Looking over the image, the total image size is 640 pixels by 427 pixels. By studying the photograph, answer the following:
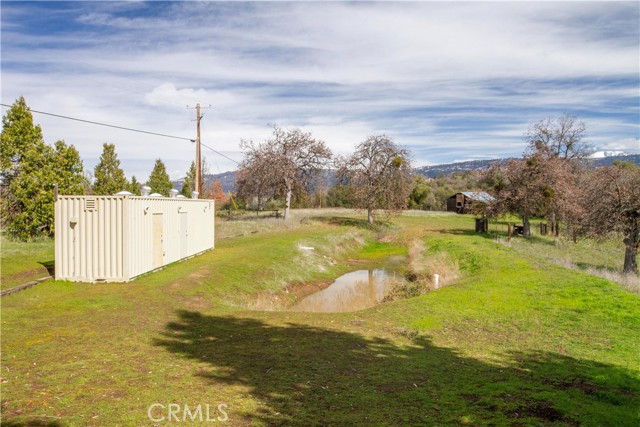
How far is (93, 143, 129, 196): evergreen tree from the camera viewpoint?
40875mm

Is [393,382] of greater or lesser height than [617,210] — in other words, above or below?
below

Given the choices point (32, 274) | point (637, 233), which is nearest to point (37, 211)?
point (32, 274)

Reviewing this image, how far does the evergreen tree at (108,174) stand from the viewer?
40.9 meters

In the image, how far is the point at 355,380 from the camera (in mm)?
7266

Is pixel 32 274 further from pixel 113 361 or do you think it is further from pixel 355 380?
pixel 355 380

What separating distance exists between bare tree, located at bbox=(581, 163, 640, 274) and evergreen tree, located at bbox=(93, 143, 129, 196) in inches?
1469

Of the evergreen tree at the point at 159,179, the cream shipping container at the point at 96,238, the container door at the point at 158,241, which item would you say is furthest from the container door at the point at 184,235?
the evergreen tree at the point at 159,179

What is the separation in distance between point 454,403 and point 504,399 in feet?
2.57

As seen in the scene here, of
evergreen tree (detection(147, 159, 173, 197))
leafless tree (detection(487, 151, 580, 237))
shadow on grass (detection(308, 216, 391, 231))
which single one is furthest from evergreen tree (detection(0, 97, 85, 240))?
evergreen tree (detection(147, 159, 173, 197))

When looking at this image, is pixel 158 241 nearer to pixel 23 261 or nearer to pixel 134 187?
pixel 23 261

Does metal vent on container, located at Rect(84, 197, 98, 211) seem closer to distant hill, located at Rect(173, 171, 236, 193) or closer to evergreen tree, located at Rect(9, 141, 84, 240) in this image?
evergreen tree, located at Rect(9, 141, 84, 240)

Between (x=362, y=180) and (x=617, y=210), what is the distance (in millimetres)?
23709

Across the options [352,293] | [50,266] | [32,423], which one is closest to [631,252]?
[352,293]

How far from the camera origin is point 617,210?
19.0m
